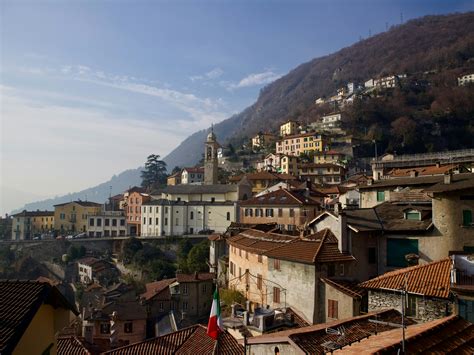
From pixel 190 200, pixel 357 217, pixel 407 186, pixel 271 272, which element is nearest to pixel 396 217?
pixel 357 217

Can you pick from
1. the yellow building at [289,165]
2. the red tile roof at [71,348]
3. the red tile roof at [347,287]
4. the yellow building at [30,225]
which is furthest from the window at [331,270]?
the yellow building at [30,225]

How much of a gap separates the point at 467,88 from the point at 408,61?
6189cm

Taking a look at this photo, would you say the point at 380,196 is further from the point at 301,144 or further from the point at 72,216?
the point at 301,144

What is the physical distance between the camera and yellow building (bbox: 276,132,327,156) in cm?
10021

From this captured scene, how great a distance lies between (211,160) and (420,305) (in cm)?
7290

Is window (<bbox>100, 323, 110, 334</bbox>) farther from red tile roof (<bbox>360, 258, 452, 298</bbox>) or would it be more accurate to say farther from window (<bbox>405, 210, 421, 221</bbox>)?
window (<bbox>405, 210, 421, 221</bbox>)

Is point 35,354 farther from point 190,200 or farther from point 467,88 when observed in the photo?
point 467,88

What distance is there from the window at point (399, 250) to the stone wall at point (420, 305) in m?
6.68

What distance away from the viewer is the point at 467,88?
117 meters

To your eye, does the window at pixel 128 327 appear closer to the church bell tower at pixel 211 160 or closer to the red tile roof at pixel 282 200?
the red tile roof at pixel 282 200

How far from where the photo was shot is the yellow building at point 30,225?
86.1 meters

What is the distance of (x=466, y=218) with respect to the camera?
868 inches

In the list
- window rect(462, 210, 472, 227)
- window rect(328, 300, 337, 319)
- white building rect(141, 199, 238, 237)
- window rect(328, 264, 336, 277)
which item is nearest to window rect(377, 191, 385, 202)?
window rect(462, 210, 472, 227)

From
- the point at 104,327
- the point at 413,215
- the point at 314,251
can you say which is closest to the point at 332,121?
the point at 104,327
